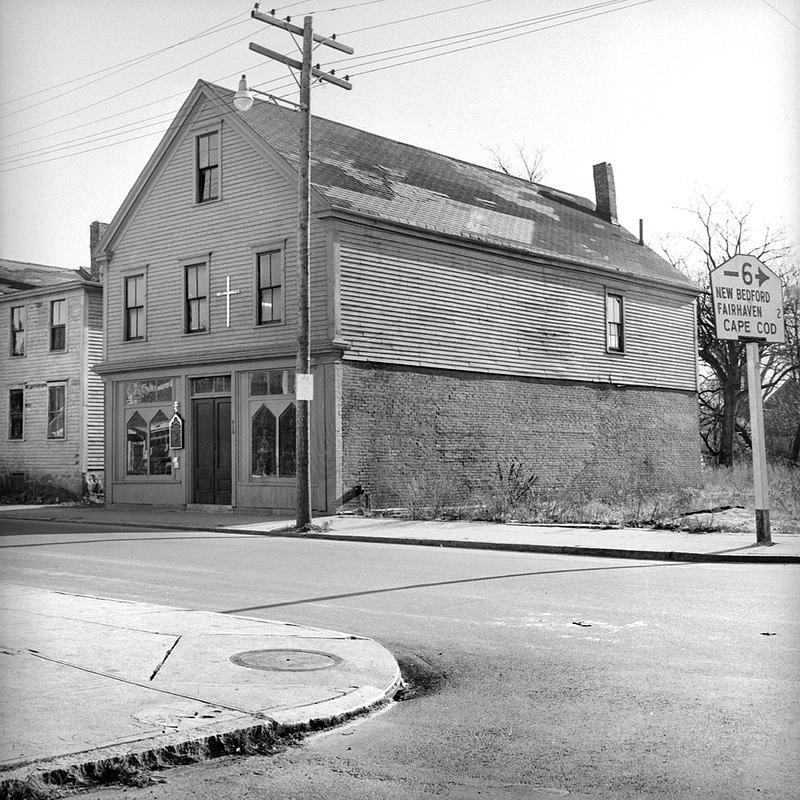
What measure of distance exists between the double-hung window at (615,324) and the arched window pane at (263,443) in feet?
40.0

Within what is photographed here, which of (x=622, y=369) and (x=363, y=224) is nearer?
(x=363, y=224)

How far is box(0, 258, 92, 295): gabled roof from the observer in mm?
40344

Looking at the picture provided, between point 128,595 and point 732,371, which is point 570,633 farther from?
point 732,371

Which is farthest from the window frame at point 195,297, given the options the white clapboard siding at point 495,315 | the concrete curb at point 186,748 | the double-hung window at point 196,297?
the concrete curb at point 186,748

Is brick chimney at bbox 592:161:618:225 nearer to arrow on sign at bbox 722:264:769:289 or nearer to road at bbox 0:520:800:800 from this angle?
arrow on sign at bbox 722:264:769:289

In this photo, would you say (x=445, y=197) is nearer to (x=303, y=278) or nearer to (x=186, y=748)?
(x=303, y=278)

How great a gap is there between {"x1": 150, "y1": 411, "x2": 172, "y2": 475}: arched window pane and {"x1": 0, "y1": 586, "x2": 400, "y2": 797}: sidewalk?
1858cm

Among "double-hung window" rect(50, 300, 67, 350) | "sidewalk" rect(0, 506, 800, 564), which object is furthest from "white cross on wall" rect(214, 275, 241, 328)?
"double-hung window" rect(50, 300, 67, 350)

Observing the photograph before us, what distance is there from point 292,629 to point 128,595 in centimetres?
328

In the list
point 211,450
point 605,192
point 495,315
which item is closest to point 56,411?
point 211,450

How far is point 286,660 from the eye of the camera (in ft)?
24.0

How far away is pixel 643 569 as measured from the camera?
13.4 m

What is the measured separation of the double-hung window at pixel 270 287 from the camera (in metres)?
25.1

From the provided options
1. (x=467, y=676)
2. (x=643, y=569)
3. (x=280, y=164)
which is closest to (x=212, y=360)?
(x=280, y=164)
